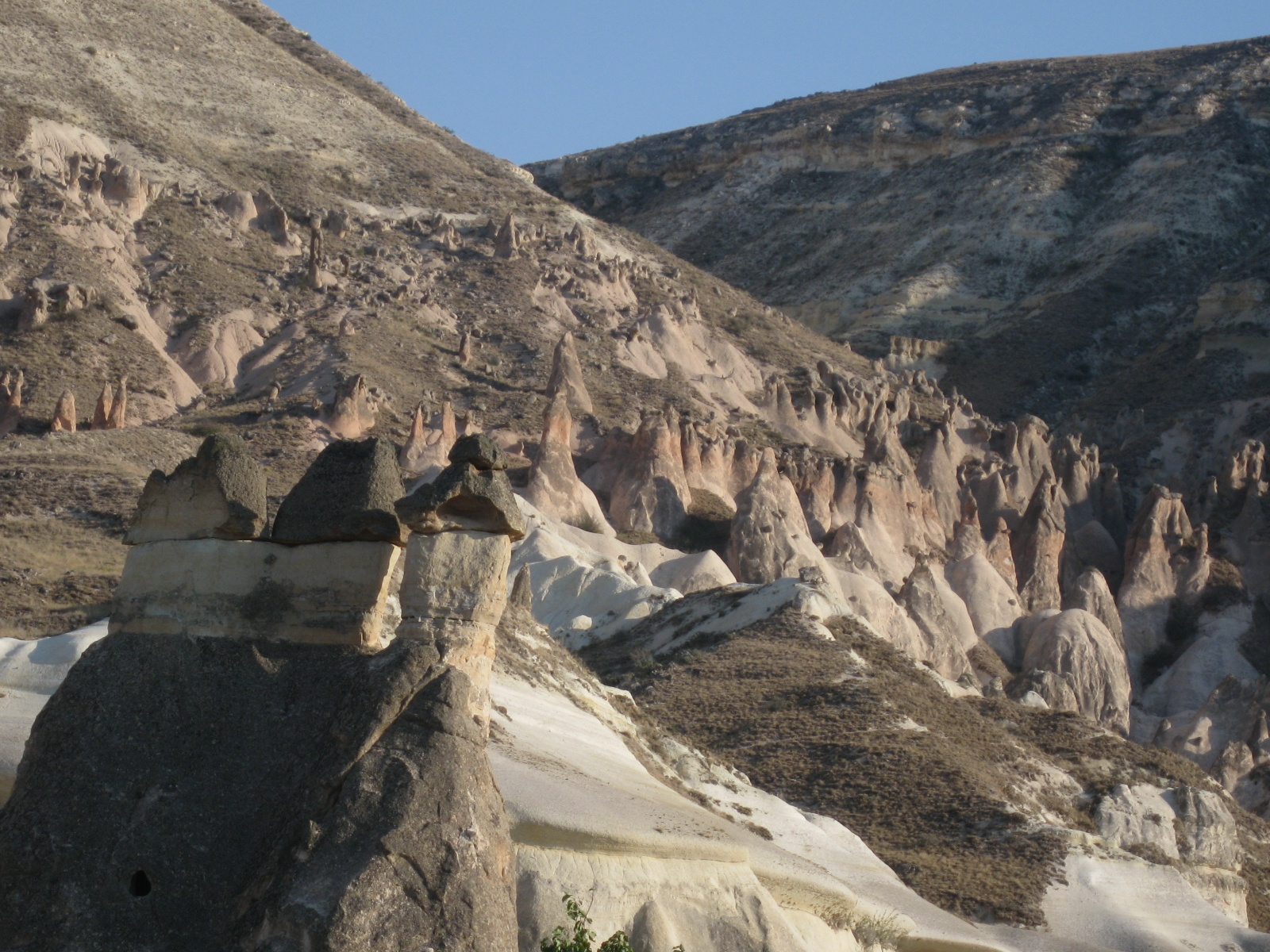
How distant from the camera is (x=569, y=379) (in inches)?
2210

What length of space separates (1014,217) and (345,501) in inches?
3581

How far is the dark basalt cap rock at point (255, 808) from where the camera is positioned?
8828 millimetres

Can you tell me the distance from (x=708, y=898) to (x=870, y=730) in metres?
15.1

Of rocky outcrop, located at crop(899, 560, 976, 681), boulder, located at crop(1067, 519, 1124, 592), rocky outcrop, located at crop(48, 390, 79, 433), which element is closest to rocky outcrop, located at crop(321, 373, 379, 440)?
rocky outcrop, located at crop(48, 390, 79, 433)

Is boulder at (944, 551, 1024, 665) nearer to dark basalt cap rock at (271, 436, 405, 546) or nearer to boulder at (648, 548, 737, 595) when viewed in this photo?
boulder at (648, 548, 737, 595)

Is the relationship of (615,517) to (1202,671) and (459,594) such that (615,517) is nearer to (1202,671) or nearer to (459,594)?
(1202,671)

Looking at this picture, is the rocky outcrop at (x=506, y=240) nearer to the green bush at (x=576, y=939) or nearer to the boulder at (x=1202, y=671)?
the boulder at (x=1202, y=671)

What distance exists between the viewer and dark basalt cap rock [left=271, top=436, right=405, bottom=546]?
35.5 feet

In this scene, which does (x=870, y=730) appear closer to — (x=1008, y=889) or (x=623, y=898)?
(x=1008, y=889)

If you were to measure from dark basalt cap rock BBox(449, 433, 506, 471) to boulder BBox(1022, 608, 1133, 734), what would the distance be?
118ft

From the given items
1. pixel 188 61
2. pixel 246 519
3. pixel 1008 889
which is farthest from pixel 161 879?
pixel 188 61

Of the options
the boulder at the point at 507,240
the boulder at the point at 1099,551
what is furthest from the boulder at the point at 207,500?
the boulder at the point at 507,240

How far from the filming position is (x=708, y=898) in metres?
13.2

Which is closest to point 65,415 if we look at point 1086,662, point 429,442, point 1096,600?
point 429,442
